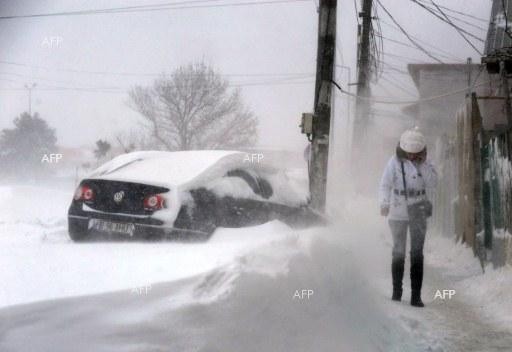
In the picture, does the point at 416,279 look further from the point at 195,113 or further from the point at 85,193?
the point at 195,113

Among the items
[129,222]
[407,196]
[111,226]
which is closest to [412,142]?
[407,196]

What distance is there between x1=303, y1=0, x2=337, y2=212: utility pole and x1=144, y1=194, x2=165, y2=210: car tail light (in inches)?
198

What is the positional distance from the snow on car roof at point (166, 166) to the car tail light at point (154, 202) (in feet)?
0.39

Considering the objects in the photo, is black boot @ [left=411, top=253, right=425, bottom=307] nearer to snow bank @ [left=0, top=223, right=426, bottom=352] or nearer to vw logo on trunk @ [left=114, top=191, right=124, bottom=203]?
snow bank @ [left=0, top=223, right=426, bottom=352]

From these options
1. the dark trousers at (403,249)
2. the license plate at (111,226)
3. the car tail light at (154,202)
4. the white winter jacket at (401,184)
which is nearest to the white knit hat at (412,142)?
the white winter jacket at (401,184)

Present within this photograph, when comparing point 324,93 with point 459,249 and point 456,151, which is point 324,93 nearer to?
point 456,151

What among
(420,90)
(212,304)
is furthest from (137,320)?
(420,90)

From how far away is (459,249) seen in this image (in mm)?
8398

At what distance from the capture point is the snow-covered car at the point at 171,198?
5.05 metres

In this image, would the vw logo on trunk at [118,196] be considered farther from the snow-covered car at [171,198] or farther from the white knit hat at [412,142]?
the white knit hat at [412,142]

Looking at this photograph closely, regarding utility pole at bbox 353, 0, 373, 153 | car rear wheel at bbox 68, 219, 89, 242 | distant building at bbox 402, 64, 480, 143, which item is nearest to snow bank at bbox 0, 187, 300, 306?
car rear wheel at bbox 68, 219, 89, 242

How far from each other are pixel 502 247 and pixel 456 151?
11.9 ft

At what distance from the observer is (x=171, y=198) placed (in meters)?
5.06

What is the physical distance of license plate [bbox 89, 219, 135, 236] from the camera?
204 inches
